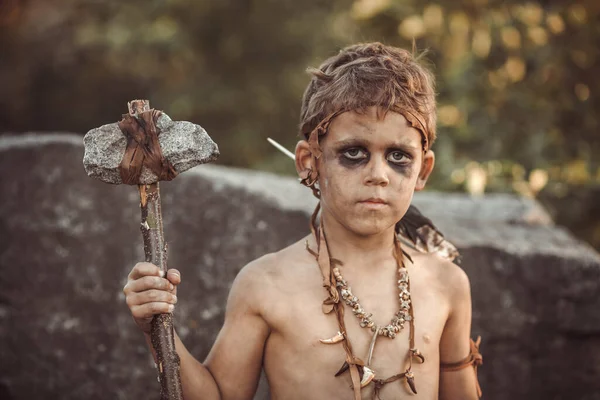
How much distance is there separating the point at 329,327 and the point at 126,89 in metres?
6.56

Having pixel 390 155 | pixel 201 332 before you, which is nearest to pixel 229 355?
pixel 390 155

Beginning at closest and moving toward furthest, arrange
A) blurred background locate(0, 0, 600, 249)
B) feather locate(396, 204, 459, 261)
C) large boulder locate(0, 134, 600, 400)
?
feather locate(396, 204, 459, 261) < large boulder locate(0, 134, 600, 400) < blurred background locate(0, 0, 600, 249)

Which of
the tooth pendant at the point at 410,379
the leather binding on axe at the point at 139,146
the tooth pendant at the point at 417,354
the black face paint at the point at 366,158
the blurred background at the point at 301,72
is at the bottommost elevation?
the tooth pendant at the point at 410,379

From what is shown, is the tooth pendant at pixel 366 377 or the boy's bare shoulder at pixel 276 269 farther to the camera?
the boy's bare shoulder at pixel 276 269

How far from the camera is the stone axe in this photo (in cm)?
193

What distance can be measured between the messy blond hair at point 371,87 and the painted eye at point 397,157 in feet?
0.33

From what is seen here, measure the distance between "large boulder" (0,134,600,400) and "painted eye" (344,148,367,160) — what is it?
114 cm

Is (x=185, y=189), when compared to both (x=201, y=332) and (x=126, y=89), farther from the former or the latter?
(x=126, y=89)

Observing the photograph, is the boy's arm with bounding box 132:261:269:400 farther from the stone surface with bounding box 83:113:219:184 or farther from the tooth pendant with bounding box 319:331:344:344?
the stone surface with bounding box 83:113:219:184

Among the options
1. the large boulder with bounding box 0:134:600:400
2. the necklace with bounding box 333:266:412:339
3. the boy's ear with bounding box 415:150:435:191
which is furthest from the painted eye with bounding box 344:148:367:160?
the large boulder with bounding box 0:134:600:400

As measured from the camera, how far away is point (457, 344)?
2.47 metres

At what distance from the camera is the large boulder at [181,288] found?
3309 mm

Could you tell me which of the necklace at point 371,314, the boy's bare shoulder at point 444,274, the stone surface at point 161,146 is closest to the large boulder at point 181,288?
the boy's bare shoulder at point 444,274

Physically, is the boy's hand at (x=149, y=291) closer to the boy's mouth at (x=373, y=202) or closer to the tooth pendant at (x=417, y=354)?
the boy's mouth at (x=373, y=202)
